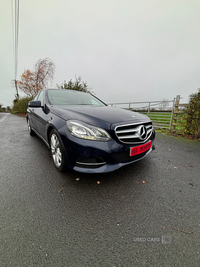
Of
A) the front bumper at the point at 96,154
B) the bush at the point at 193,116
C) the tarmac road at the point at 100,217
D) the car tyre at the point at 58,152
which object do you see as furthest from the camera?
the bush at the point at 193,116

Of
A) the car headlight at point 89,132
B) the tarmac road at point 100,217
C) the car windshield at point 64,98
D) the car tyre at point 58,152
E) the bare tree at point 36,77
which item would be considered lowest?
the tarmac road at point 100,217

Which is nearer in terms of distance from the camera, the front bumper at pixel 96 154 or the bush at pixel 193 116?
the front bumper at pixel 96 154

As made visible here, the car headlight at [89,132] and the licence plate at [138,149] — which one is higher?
the car headlight at [89,132]

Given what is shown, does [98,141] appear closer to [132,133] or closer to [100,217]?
[132,133]

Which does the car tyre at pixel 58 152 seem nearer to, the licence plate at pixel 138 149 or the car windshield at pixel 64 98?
the car windshield at pixel 64 98

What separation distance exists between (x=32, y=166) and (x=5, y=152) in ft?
4.04

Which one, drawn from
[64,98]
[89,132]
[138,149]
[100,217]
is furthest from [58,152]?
[64,98]

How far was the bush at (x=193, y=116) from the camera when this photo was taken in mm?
4198

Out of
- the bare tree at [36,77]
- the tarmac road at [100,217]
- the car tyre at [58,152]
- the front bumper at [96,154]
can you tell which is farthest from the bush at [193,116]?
the bare tree at [36,77]

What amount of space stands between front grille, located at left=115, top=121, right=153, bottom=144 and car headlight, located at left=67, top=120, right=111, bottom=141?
0.19 metres

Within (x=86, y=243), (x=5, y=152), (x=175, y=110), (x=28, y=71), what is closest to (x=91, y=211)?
(x=86, y=243)

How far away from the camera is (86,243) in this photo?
1.08 m

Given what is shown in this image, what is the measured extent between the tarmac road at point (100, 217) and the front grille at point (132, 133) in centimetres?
64

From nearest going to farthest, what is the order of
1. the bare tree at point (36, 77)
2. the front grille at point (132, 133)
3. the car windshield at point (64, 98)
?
the front grille at point (132, 133) → the car windshield at point (64, 98) → the bare tree at point (36, 77)
